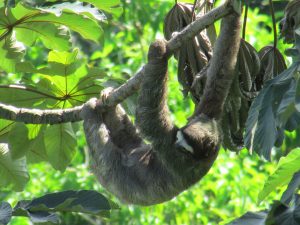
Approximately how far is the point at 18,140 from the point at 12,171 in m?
0.41

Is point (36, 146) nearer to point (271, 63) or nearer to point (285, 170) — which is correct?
point (271, 63)

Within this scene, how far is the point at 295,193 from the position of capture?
9.89ft

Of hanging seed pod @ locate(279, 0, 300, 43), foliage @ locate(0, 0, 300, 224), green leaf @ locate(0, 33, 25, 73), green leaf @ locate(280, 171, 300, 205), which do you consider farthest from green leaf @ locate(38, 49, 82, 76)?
green leaf @ locate(280, 171, 300, 205)

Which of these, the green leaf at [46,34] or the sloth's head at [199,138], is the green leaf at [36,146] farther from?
the sloth's head at [199,138]

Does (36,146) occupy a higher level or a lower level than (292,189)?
lower

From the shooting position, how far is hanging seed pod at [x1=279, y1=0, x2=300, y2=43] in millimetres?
3855

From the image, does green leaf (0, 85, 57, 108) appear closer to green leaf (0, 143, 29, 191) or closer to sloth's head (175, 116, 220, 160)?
green leaf (0, 143, 29, 191)

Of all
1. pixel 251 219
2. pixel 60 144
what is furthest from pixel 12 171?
pixel 251 219

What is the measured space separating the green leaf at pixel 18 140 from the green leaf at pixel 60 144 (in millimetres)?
195

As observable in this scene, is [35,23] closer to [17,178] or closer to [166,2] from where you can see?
[17,178]

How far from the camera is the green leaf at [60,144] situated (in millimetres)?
5262

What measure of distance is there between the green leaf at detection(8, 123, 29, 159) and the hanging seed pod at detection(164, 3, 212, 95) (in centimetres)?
144

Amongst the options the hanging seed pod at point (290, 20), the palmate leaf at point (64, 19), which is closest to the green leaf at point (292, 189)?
the hanging seed pod at point (290, 20)

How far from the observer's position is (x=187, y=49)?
15.3 feet
